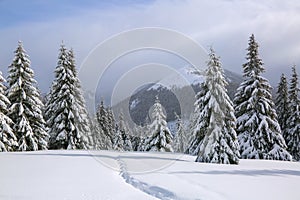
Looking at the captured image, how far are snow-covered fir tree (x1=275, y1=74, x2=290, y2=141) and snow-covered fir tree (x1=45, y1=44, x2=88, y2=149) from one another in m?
23.6

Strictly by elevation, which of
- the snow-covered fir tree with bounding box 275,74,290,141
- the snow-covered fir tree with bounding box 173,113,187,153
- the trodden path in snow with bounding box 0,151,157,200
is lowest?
the trodden path in snow with bounding box 0,151,157,200

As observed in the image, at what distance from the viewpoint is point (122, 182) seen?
505 inches

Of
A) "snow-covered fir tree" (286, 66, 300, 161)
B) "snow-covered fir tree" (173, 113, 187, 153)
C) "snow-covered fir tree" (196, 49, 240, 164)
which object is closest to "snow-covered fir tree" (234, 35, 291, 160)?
"snow-covered fir tree" (196, 49, 240, 164)

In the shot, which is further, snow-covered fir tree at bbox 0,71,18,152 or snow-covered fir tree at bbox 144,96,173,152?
snow-covered fir tree at bbox 144,96,173,152

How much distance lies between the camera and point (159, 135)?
38.1m

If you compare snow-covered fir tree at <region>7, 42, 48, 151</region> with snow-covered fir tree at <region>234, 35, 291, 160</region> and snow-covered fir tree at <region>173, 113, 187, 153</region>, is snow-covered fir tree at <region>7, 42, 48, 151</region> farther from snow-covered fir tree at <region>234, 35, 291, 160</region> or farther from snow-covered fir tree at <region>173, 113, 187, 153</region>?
snow-covered fir tree at <region>173, 113, 187, 153</region>

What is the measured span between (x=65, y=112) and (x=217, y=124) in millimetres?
16473

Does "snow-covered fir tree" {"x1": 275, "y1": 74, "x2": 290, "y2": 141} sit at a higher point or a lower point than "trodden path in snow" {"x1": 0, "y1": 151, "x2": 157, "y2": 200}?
higher

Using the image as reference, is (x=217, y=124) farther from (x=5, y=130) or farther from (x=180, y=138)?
(x=180, y=138)

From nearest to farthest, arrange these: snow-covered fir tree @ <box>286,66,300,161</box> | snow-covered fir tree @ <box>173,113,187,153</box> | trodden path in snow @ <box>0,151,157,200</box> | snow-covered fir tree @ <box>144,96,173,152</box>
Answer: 1. trodden path in snow @ <box>0,151,157,200</box>
2. snow-covered fir tree @ <box>286,66,300,161</box>
3. snow-covered fir tree @ <box>144,96,173,152</box>
4. snow-covered fir tree @ <box>173,113,187,153</box>

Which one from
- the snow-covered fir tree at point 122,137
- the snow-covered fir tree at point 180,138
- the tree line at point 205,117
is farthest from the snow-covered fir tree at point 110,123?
the tree line at point 205,117

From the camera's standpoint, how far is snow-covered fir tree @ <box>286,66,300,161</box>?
35.8m

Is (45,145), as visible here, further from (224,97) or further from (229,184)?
(229,184)

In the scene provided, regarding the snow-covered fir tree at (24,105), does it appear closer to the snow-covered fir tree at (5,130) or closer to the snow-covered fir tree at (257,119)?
the snow-covered fir tree at (5,130)
